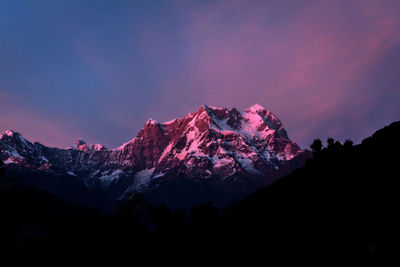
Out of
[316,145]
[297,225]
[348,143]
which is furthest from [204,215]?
[316,145]

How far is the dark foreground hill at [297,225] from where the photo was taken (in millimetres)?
41875

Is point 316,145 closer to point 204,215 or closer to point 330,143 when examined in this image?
point 330,143

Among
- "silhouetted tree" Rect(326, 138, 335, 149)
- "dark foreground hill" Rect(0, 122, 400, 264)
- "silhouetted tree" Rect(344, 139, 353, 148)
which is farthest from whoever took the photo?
"silhouetted tree" Rect(326, 138, 335, 149)

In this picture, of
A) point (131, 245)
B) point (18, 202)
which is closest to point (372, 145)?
point (131, 245)

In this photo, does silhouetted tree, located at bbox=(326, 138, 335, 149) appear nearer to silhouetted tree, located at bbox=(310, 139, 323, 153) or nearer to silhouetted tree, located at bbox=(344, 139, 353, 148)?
silhouetted tree, located at bbox=(344, 139, 353, 148)

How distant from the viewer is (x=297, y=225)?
52438 mm

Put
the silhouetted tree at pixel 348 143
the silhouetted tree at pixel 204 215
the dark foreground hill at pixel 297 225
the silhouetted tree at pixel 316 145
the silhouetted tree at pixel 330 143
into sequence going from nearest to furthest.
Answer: the dark foreground hill at pixel 297 225 < the silhouetted tree at pixel 204 215 < the silhouetted tree at pixel 348 143 < the silhouetted tree at pixel 330 143 < the silhouetted tree at pixel 316 145

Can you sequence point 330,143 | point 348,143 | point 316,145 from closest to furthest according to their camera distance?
point 348,143 → point 330,143 → point 316,145

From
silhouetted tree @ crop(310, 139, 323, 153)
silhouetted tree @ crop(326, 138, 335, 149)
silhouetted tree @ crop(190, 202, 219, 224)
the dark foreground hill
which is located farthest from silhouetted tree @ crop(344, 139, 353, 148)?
silhouetted tree @ crop(190, 202, 219, 224)

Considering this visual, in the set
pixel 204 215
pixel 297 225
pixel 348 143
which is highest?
pixel 348 143

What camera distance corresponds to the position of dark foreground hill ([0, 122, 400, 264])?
4188 cm

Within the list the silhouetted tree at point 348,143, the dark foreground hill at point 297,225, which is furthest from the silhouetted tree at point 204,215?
the silhouetted tree at point 348,143

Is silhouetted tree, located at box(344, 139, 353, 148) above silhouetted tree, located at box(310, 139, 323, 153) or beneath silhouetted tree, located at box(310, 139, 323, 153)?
beneath

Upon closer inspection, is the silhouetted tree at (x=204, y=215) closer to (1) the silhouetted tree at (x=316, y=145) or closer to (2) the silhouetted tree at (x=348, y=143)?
(2) the silhouetted tree at (x=348, y=143)
